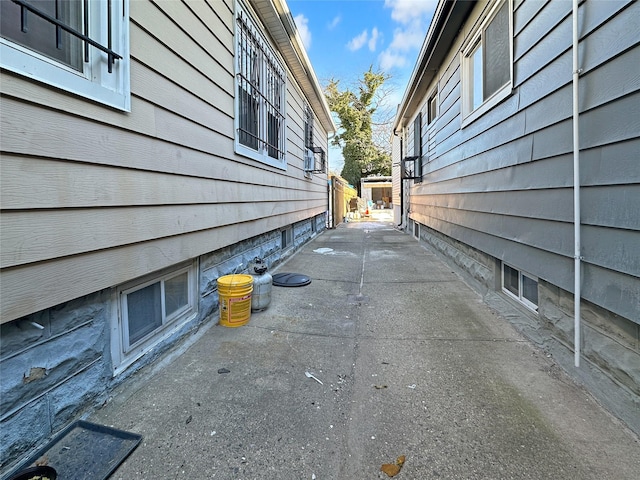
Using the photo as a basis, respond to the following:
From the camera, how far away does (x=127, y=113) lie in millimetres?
1864

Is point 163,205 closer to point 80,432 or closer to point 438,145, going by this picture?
point 80,432

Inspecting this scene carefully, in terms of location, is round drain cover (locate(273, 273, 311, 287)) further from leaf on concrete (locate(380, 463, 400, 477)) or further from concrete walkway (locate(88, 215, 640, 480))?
leaf on concrete (locate(380, 463, 400, 477))

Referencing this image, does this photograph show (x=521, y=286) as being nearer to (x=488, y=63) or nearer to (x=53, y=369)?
(x=488, y=63)

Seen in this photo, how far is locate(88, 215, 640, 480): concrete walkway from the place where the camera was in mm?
1410

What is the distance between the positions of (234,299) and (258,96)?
2.77 meters

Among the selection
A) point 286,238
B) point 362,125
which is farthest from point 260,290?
point 362,125

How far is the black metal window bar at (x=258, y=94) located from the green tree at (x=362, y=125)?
21459 mm

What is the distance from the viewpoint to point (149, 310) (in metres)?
2.28

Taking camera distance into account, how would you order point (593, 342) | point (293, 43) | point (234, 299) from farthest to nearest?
point (293, 43) < point (234, 299) < point (593, 342)

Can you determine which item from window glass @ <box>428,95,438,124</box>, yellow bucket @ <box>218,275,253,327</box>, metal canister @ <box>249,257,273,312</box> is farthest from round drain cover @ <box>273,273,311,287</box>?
window glass @ <box>428,95,438,124</box>

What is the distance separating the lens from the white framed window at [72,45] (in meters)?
1.32

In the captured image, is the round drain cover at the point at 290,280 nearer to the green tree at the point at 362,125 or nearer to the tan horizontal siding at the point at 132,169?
the tan horizontal siding at the point at 132,169

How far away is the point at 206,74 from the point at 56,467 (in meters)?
2.80

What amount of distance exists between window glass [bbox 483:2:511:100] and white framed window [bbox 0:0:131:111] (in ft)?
10.6
